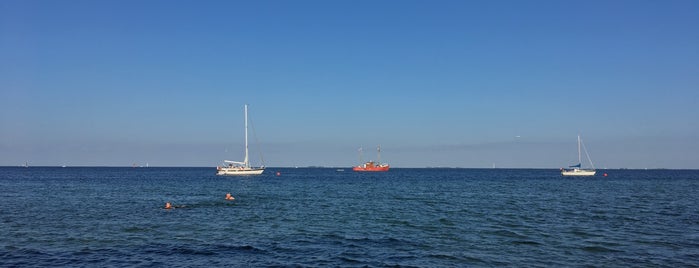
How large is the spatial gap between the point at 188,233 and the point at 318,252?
1134 cm

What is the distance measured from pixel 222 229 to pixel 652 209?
44622 mm

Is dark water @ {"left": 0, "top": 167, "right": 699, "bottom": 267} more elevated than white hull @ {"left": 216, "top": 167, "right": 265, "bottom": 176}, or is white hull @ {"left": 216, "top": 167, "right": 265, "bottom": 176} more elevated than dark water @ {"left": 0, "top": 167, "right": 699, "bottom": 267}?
white hull @ {"left": 216, "top": 167, "right": 265, "bottom": 176}

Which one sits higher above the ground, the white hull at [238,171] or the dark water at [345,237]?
the white hull at [238,171]

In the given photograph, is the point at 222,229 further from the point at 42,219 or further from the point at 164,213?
the point at 42,219

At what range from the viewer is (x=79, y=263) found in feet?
83.0

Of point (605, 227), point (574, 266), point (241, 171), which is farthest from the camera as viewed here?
point (241, 171)

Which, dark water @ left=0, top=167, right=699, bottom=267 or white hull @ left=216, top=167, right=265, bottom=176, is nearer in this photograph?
dark water @ left=0, top=167, right=699, bottom=267

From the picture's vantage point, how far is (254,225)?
3981 centimetres

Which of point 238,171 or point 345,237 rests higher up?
point 238,171

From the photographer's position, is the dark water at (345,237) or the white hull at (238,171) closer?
the dark water at (345,237)

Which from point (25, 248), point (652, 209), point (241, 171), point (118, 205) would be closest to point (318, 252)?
point (25, 248)

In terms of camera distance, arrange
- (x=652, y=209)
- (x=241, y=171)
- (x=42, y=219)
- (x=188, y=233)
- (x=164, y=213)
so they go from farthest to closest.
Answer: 1. (x=241, y=171)
2. (x=652, y=209)
3. (x=164, y=213)
4. (x=42, y=219)
5. (x=188, y=233)

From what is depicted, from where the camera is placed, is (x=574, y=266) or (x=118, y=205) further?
(x=118, y=205)

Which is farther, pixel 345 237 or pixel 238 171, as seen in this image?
pixel 238 171
